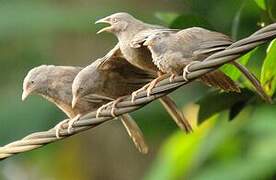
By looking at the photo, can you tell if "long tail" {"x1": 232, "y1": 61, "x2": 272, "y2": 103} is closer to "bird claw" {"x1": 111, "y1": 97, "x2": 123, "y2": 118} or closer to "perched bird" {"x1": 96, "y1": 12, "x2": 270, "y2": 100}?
"perched bird" {"x1": 96, "y1": 12, "x2": 270, "y2": 100}

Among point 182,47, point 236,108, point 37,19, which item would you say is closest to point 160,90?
point 182,47

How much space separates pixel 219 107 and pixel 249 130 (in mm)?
1264

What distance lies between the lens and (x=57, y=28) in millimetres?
6414

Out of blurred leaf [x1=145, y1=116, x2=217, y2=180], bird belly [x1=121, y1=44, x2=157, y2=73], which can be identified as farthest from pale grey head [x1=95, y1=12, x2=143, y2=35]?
blurred leaf [x1=145, y1=116, x2=217, y2=180]

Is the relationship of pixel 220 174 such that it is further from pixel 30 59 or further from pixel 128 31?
pixel 30 59

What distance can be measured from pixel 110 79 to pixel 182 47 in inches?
13.4

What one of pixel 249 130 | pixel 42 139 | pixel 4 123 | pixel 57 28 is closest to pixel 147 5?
pixel 57 28

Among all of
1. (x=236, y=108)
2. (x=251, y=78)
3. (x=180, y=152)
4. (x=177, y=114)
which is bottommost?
(x=180, y=152)

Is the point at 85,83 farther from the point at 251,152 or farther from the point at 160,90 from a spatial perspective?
the point at 251,152

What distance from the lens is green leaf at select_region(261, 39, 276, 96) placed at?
2881 millimetres

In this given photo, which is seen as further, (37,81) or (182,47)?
(37,81)

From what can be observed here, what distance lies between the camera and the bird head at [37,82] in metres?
3.06

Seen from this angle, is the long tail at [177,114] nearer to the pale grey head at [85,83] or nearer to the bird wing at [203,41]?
the pale grey head at [85,83]

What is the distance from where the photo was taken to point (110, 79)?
117 inches
